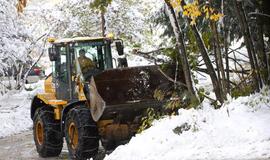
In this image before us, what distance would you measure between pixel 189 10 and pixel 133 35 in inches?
877

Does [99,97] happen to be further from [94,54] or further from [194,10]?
[194,10]

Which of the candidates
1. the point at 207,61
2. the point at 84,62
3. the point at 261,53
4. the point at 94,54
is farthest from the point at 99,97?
the point at 261,53

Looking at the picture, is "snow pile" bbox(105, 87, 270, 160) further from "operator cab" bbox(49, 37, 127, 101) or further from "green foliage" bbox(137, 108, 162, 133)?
"operator cab" bbox(49, 37, 127, 101)

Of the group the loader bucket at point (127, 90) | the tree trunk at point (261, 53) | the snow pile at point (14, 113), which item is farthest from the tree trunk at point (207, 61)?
the snow pile at point (14, 113)

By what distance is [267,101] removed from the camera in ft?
29.3

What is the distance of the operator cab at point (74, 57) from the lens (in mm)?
11856

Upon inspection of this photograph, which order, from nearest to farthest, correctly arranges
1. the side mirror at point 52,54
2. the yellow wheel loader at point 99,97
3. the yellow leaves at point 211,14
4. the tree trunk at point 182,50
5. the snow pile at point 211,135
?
the snow pile at point 211,135, the yellow leaves at point 211,14, the tree trunk at point 182,50, the yellow wheel loader at point 99,97, the side mirror at point 52,54

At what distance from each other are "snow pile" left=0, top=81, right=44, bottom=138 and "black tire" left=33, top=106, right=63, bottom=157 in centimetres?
567

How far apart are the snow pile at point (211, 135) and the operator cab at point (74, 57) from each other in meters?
2.82

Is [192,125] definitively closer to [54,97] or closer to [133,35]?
[54,97]

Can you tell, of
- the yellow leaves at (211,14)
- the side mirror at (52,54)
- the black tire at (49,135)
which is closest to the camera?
the yellow leaves at (211,14)

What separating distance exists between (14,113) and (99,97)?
11.8 meters

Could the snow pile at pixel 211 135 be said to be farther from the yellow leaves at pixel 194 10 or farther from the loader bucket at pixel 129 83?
the yellow leaves at pixel 194 10

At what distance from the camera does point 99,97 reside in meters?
10.1
